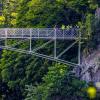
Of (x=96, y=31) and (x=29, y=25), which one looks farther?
(x=29, y=25)

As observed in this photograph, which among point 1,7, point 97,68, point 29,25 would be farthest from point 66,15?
point 1,7

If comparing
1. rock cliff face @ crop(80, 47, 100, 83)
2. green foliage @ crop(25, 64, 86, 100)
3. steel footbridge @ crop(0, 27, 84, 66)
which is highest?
steel footbridge @ crop(0, 27, 84, 66)

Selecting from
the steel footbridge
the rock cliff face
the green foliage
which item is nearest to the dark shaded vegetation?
the green foliage

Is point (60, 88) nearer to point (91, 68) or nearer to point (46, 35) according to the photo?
point (91, 68)

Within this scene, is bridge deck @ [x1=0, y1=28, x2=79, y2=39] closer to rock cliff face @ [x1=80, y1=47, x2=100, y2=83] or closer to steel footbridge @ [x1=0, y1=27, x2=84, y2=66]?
steel footbridge @ [x1=0, y1=27, x2=84, y2=66]

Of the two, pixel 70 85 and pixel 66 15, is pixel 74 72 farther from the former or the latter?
pixel 66 15

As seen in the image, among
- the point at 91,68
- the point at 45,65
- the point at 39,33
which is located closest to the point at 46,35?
the point at 39,33

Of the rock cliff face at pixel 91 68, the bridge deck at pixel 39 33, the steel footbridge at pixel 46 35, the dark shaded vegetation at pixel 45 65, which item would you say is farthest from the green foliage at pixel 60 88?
the bridge deck at pixel 39 33

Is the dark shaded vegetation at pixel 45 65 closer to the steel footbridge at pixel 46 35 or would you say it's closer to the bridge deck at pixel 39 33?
the steel footbridge at pixel 46 35
